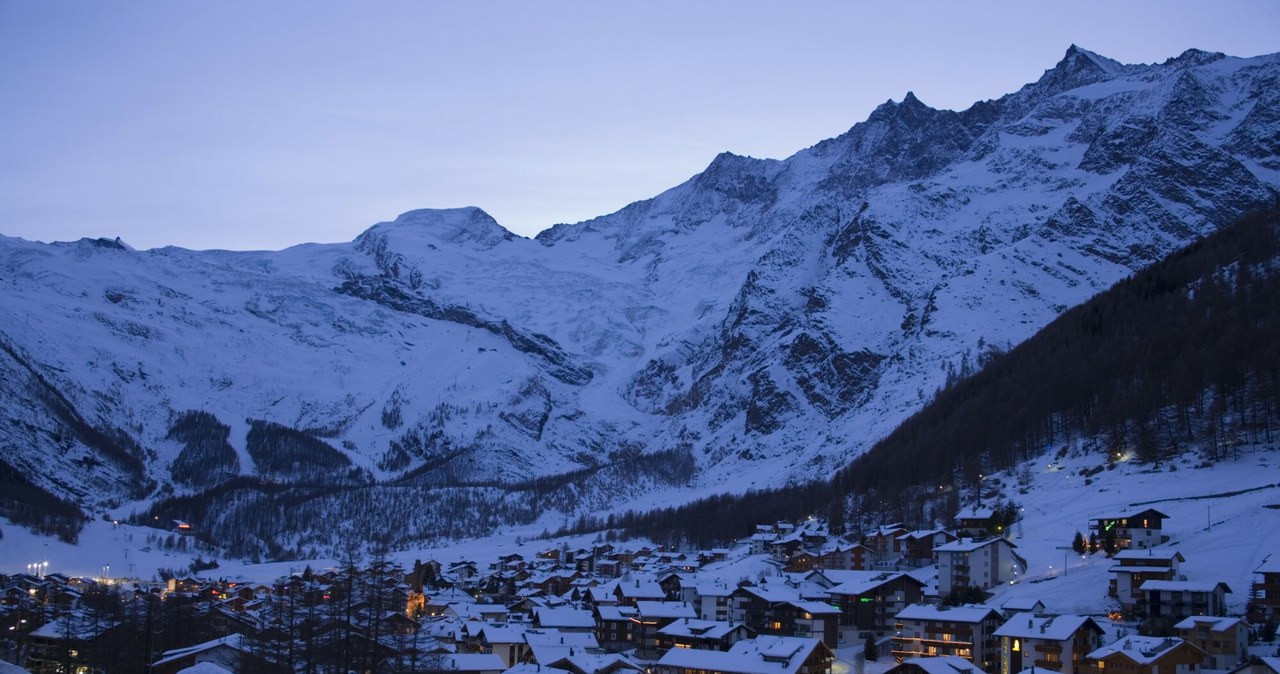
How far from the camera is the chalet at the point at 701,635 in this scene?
77812mm

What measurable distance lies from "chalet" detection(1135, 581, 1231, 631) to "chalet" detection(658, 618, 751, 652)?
2338cm

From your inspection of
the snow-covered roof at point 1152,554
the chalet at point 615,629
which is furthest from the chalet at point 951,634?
the chalet at point 615,629

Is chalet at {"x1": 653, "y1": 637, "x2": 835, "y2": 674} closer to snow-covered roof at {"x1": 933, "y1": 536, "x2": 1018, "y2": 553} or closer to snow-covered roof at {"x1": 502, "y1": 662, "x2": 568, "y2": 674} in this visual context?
snow-covered roof at {"x1": 502, "y1": 662, "x2": 568, "y2": 674}

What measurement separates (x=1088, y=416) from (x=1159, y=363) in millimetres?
8054

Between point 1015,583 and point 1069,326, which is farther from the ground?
point 1069,326

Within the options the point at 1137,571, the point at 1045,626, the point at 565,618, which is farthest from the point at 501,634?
the point at 1137,571

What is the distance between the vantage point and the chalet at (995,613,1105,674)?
2508 inches

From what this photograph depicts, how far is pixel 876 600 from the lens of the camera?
8312 cm

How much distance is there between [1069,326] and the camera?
147 meters

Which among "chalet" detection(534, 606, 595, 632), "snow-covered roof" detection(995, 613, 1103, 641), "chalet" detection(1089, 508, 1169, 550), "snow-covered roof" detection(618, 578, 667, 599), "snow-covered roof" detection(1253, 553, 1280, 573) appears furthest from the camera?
"snow-covered roof" detection(618, 578, 667, 599)

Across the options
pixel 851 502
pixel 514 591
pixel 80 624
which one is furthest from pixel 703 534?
pixel 80 624

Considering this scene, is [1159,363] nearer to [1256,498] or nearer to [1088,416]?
[1088,416]

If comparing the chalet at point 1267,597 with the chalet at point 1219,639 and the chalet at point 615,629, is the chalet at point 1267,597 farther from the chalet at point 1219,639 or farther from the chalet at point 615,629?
the chalet at point 615,629

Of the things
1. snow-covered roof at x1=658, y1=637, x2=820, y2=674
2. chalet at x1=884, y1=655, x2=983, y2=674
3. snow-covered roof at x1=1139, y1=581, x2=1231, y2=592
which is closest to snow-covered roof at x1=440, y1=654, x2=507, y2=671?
snow-covered roof at x1=658, y1=637, x2=820, y2=674
